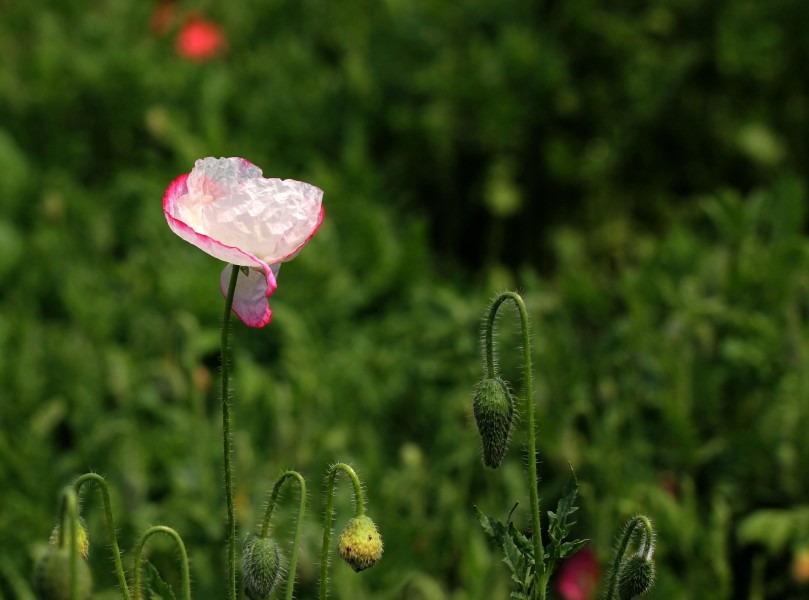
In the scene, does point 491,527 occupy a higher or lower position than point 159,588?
higher

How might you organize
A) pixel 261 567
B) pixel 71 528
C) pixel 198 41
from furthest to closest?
1. pixel 198 41
2. pixel 261 567
3. pixel 71 528

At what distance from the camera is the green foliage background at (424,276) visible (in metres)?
2.57

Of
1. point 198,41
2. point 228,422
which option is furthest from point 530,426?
point 198,41

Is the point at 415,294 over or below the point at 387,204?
below

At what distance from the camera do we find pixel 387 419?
9.64 feet

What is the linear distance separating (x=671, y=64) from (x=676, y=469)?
5.19ft

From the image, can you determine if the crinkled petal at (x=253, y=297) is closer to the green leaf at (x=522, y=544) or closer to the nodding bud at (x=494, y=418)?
the nodding bud at (x=494, y=418)

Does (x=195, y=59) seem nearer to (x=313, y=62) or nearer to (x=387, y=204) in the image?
(x=313, y=62)

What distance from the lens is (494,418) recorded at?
1354 mm

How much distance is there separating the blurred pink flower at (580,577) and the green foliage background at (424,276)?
5 centimetres

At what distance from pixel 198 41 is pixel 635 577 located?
334cm

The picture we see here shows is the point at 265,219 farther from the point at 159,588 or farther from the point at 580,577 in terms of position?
the point at 580,577

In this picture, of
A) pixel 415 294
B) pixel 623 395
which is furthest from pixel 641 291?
pixel 415 294

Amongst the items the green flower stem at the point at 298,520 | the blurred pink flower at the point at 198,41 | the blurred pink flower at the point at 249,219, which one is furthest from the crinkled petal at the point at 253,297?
the blurred pink flower at the point at 198,41
